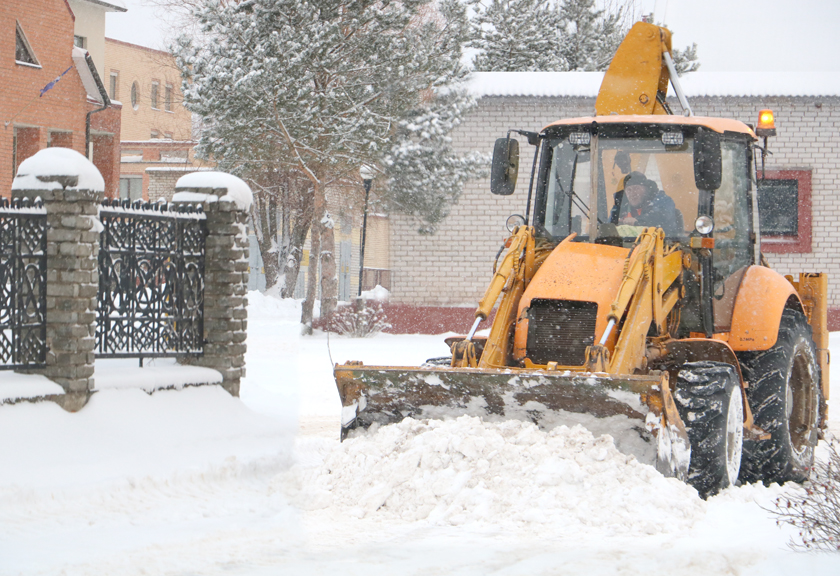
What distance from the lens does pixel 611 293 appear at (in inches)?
283

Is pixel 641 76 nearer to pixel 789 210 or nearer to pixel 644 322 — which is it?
pixel 644 322

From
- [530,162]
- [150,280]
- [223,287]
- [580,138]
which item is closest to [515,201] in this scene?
[530,162]

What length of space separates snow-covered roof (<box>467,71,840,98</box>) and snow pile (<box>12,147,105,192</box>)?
12.8 metres

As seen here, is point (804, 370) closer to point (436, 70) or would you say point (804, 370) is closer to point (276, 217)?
point (436, 70)

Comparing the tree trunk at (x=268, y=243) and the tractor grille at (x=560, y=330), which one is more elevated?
the tree trunk at (x=268, y=243)

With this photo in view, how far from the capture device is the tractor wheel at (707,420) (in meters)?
6.71

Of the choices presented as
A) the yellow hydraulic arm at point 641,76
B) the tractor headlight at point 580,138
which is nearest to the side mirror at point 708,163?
the tractor headlight at point 580,138

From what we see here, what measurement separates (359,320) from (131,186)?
2646cm

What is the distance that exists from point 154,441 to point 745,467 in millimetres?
4830

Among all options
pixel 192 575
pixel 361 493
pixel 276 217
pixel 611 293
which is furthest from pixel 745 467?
pixel 276 217

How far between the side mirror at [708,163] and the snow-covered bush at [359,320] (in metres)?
13.3

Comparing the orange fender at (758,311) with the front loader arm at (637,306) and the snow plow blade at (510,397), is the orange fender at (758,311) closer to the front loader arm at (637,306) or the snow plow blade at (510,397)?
the front loader arm at (637,306)

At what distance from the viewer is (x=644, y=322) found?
707 centimetres

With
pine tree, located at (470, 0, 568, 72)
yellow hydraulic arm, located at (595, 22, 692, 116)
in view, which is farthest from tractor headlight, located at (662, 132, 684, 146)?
pine tree, located at (470, 0, 568, 72)
